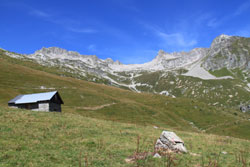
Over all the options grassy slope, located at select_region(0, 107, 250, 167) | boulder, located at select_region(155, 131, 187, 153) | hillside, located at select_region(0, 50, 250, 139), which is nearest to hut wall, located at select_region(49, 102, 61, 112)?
hillside, located at select_region(0, 50, 250, 139)

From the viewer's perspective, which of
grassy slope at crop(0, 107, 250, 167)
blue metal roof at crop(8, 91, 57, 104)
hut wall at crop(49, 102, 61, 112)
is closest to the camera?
grassy slope at crop(0, 107, 250, 167)

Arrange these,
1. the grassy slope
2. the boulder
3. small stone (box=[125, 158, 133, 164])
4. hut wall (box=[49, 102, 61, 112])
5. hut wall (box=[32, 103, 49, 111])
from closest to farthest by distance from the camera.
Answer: the grassy slope → small stone (box=[125, 158, 133, 164]) → the boulder → hut wall (box=[32, 103, 49, 111]) → hut wall (box=[49, 102, 61, 112])

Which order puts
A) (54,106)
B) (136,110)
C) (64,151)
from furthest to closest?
1. (136,110)
2. (54,106)
3. (64,151)

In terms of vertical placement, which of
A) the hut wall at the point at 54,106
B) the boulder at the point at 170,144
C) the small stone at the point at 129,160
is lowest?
the small stone at the point at 129,160

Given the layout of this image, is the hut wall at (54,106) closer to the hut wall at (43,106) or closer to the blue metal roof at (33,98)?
the hut wall at (43,106)

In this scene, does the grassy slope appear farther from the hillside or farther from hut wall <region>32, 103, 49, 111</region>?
the hillside

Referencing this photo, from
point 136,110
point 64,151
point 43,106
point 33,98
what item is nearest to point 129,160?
point 64,151

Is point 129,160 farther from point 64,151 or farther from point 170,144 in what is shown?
point 64,151

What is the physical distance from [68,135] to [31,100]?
39863 millimetres

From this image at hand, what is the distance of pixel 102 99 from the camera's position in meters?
108

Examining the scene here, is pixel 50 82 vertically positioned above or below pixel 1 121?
above

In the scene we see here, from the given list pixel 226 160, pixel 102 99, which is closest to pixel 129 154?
pixel 226 160

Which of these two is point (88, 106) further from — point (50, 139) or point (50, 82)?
point (50, 139)

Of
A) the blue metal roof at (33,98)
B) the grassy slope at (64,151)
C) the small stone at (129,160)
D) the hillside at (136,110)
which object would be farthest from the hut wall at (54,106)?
the small stone at (129,160)
